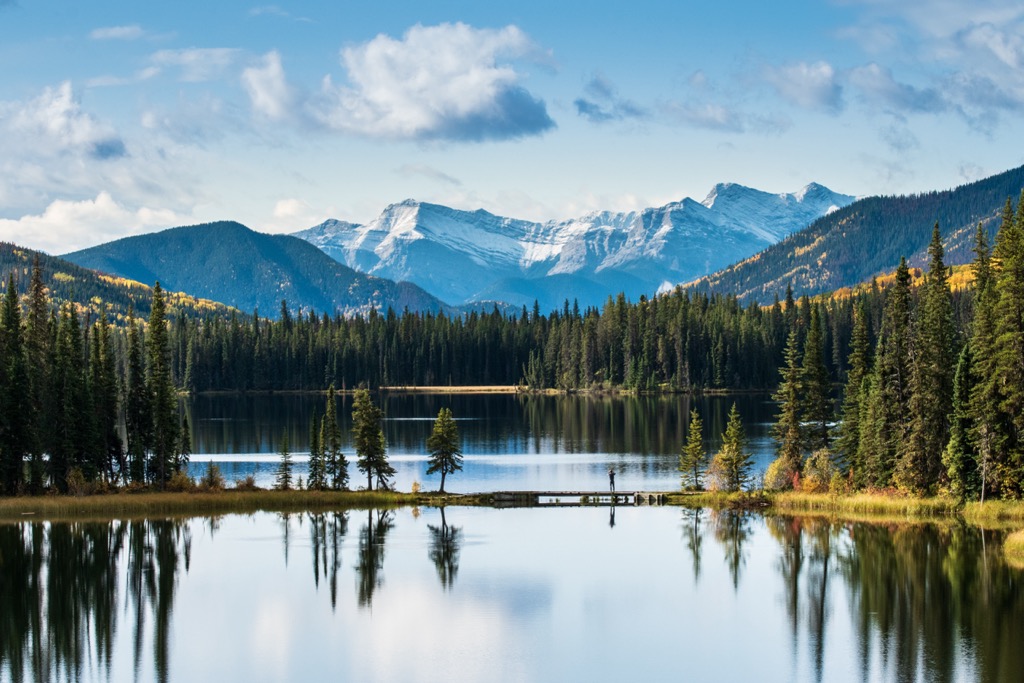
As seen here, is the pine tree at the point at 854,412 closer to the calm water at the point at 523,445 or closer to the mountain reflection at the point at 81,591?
the calm water at the point at 523,445

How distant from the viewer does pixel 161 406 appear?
9869 centimetres

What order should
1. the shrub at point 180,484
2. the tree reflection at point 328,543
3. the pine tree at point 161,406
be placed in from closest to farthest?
the tree reflection at point 328,543 < the shrub at point 180,484 < the pine tree at point 161,406

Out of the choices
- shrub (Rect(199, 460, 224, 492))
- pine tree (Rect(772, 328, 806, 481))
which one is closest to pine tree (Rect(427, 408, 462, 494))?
shrub (Rect(199, 460, 224, 492))

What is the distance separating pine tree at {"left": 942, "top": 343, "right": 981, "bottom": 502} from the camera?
268 ft

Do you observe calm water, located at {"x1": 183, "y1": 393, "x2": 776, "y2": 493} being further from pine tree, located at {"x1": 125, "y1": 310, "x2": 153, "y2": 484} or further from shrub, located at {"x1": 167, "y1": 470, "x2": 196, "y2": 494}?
pine tree, located at {"x1": 125, "y1": 310, "x2": 153, "y2": 484}

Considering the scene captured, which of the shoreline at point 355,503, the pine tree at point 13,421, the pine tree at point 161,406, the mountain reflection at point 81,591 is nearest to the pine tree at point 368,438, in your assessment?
Answer: the shoreline at point 355,503

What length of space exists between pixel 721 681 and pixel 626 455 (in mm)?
79092

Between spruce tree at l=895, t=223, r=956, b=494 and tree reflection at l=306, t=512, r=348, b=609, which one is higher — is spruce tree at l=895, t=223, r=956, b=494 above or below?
above

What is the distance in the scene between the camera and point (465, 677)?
164ft

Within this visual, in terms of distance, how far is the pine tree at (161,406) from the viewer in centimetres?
9712

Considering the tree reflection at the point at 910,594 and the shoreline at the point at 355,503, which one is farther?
the shoreline at the point at 355,503

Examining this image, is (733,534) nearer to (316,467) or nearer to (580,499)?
(580,499)

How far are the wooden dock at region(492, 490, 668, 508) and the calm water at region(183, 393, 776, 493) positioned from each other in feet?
24.4

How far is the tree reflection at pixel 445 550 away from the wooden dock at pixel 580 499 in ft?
23.4
